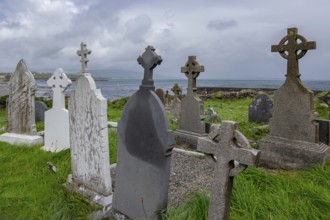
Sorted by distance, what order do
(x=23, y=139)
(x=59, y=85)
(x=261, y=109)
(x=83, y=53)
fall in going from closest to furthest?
(x=83, y=53), (x=59, y=85), (x=23, y=139), (x=261, y=109)

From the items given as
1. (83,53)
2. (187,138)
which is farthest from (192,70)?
(83,53)

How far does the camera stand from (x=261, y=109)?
11492 millimetres

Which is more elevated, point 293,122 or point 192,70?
point 192,70

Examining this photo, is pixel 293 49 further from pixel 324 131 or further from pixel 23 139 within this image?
pixel 23 139

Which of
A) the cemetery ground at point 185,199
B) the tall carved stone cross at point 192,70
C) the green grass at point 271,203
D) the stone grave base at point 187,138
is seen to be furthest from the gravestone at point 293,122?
the tall carved stone cross at point 192,70

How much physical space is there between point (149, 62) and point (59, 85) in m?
3.89

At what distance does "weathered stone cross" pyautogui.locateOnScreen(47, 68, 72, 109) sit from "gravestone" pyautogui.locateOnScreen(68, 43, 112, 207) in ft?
6.50

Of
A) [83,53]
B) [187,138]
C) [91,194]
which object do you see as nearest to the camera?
[91,194]

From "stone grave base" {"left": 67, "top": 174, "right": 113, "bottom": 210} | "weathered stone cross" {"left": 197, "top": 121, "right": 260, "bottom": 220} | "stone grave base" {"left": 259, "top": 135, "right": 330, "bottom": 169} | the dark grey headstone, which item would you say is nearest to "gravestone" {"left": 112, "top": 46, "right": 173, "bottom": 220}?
"stone grave base" {"left": 67, "top": 174, "right": 113, "bottom": 210}

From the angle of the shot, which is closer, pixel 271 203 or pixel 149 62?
pixel 271 203

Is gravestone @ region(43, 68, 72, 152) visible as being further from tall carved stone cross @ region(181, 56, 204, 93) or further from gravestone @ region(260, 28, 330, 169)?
gravestone @ region(260, 28, 330, 169)

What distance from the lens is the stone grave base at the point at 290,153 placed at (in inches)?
219

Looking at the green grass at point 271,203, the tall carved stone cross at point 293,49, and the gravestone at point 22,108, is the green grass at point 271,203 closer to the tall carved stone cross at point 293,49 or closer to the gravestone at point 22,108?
the tall carved stone cross at point 293,49

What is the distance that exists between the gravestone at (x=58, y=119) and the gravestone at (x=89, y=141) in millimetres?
2103
